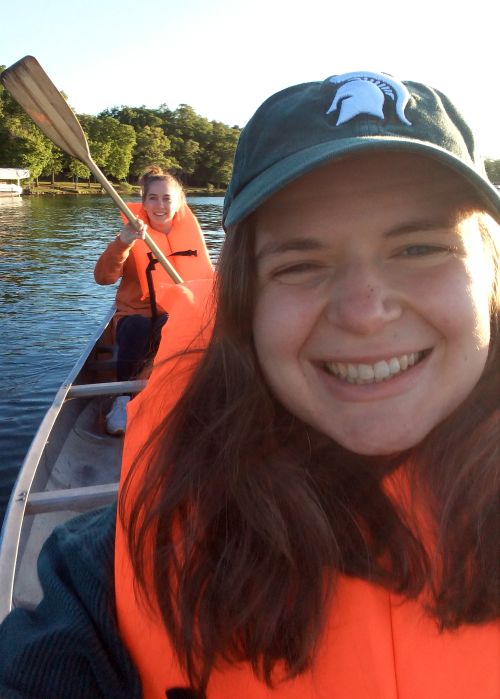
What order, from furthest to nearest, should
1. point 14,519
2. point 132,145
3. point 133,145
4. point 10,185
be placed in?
point 133,145
point 132,145
point 10,185
point 14,519

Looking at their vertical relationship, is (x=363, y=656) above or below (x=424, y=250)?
below

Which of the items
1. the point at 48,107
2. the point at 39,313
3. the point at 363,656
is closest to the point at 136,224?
the point at 48,107

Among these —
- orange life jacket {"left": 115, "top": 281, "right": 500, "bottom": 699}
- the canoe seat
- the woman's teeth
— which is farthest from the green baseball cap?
the canoe seat

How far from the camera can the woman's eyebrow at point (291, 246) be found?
1080 mm

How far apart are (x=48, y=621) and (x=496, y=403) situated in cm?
103

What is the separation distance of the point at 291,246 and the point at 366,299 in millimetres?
179

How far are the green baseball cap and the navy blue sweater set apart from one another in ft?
2.61

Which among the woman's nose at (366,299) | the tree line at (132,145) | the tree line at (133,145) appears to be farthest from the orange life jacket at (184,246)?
the tree line at (133,145)

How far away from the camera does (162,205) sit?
19.9ft

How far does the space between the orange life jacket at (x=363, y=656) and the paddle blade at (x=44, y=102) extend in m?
4.43

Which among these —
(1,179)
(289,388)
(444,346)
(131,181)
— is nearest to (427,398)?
(444,346)

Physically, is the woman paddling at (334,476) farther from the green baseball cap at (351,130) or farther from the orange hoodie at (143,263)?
the orange hoodie at (143,263)

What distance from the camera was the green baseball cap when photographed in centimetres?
100

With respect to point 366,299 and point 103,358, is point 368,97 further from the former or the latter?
point 103,358
